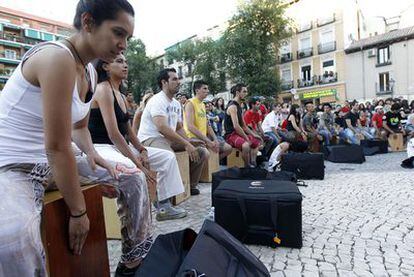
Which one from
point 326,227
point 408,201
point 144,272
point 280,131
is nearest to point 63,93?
point 144,272

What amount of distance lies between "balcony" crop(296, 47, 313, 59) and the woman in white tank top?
128 feet

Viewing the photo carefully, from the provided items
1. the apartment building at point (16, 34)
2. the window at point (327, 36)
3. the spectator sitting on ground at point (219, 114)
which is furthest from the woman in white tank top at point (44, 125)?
the apartment building at point (16, 34)

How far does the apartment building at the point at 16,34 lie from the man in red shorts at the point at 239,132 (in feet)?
165

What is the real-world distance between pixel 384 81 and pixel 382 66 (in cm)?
137

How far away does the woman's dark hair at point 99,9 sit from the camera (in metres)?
1.45

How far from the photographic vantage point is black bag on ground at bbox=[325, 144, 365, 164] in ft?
26.5

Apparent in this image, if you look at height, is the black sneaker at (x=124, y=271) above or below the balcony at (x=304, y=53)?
below

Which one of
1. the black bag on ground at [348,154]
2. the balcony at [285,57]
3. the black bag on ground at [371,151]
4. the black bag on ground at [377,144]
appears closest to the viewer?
the black bag on ground at [348,154]

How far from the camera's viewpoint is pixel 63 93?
1.34 metres

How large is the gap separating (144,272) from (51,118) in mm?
842

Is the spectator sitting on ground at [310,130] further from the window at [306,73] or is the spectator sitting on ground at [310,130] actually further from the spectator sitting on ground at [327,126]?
the window at [306,73]

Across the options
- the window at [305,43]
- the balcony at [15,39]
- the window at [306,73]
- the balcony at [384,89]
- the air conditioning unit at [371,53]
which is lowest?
the balcony at [384,89]

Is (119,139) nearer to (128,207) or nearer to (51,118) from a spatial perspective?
(128,207)

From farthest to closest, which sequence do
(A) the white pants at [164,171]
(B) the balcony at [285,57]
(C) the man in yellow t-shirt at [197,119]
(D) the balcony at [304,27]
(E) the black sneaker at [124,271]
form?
1. (B) the balcony at [285,57]
2. (D) the balcony at [304,27]
3. (C) the man in yellow t-shirt at [197,119]
4. (A) the white pants at [164,171]
5. (E) the black sneaker at [124,271]
